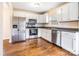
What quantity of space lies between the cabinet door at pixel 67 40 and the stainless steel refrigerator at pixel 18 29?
1971 millimetres

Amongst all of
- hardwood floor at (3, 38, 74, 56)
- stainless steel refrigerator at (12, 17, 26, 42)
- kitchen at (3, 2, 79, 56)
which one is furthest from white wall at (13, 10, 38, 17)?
hardwood floor at (3, 38, 74, 56)

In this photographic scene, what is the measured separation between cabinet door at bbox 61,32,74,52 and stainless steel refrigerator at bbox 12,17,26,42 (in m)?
1.97

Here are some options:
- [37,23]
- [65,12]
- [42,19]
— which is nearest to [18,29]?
[37,23]

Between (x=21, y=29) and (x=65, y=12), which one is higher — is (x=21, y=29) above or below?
below

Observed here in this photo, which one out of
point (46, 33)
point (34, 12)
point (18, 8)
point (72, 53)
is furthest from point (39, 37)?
point (72, 53)

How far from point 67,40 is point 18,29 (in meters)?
2.27

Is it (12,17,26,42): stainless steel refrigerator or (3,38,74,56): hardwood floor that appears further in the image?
(12,17,26,42): stainless steel refrigerator

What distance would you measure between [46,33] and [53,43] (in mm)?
666

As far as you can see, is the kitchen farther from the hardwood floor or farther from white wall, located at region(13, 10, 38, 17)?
the hardwood floor

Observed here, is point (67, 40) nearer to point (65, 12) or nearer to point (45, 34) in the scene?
point (65, 12)

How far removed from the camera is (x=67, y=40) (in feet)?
9.82

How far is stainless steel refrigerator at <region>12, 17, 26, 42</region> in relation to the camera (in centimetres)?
448

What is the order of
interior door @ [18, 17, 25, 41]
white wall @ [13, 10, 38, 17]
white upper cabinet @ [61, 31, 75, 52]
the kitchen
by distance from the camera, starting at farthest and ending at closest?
interior door @ [18, 17, 25, 41] < white wall @ [13, 10, 38, 17] < the kitchen < white upper cabinet @ [61, 31, 75, 52]

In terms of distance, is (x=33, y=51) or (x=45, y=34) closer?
(x=33, y=51)
